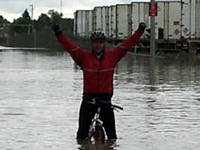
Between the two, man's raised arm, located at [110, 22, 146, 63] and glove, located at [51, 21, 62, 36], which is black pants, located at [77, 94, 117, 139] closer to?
man's raised arm, located at [110, 22, 146, 63]

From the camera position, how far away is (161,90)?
68.6 ft

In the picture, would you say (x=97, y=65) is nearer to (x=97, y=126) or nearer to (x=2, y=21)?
(x=97, y=126)

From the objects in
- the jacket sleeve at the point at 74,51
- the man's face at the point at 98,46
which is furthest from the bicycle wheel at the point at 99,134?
the man's face at the point at 98,46

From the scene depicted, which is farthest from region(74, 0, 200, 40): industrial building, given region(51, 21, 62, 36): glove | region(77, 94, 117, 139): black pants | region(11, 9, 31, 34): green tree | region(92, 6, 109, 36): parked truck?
region(11, 9, 31, 34): green tree

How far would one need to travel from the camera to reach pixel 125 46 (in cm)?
1013

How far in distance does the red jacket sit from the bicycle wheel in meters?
0.53

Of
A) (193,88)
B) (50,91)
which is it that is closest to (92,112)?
(50,91)

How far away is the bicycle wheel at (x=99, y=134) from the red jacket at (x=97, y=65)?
0.53 m

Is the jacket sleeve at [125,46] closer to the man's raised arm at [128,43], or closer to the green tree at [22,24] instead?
the man's raised arm at [128,43]

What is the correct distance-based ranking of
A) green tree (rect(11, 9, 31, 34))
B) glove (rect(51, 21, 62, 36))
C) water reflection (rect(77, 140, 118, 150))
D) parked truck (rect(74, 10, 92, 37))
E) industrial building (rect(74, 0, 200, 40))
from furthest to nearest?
green tree (rect(11, 9, 31, 34))
parked truck (rect(74, 10, 92, 37))
industrial building (rect(74, 0, 200, 40))
water reflection (rect(77, 140, 118, 150))
glove (rect(51, 21, 62, 36))

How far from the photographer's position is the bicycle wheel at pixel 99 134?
10199mm

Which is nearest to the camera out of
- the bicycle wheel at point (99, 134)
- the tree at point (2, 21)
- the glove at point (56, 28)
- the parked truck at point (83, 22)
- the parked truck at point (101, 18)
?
the glove at point (56, 28)

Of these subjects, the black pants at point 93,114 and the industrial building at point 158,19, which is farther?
the industrial building at point 158,19

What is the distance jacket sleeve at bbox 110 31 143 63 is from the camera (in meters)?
10.1
